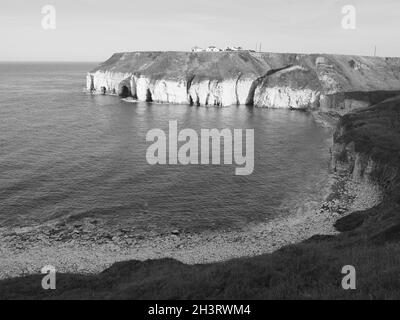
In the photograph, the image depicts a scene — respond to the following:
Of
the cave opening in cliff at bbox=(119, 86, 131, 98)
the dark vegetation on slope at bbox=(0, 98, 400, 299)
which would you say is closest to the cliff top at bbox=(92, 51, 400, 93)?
the cave opening in cliff at bbox=(119, 86, 131, 98)

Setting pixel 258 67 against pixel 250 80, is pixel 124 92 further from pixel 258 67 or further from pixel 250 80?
pixel 258 67

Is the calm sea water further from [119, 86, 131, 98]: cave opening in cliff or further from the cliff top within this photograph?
[119, 86, 131, 98]: cave opening in cliff

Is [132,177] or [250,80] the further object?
[250,80]

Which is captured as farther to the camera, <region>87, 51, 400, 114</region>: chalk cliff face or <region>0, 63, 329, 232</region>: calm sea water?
<region>87, 51, 400, 114</region>: chalk cliff face

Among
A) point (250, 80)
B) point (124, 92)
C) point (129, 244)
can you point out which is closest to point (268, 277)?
point (129, 244)

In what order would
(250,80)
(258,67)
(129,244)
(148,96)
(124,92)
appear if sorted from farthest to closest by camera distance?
(124,92)
(258,67)
(148,96)
(250,80)
(129,244)

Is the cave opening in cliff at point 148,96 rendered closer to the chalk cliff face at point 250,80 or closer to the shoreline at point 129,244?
the chalk cliff face at point 250,80

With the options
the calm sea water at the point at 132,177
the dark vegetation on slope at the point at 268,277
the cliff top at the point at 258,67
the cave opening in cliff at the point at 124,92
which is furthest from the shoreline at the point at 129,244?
the cave opening in cliff at the point at 124,92
